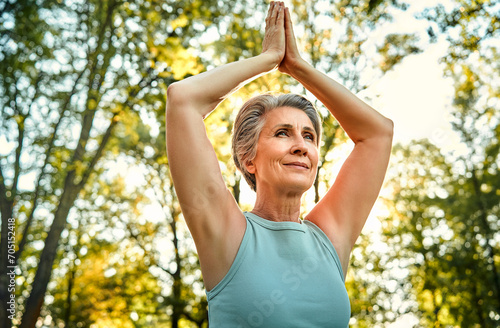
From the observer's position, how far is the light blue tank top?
1.50 metres

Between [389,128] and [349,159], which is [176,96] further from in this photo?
[389,128]

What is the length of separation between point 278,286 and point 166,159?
8.28 metres

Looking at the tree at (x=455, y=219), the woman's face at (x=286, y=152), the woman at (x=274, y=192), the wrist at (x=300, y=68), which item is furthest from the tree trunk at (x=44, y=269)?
the tree at (x=455, y=219)

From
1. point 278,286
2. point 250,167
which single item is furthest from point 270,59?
point 278,286

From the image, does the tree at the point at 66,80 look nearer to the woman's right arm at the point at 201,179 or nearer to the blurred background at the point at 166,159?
the blurred background at the point at 166,159

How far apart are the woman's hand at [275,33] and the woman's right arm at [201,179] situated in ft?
1.33

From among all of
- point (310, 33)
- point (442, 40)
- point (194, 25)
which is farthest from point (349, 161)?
point (310, 33)

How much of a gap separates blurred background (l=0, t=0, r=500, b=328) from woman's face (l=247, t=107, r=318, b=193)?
39 cm

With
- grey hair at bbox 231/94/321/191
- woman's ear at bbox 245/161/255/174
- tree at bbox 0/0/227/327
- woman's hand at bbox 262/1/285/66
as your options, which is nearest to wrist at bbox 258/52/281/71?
woman's hand at bbox 262/1/285/66

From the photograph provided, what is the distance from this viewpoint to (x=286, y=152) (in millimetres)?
1849

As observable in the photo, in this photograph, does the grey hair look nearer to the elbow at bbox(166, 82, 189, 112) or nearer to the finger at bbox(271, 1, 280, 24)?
the finger at bbox(271, 1, 280, 24)

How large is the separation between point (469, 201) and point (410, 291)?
15.4 ft

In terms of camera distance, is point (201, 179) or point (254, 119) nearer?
point (201, 179)

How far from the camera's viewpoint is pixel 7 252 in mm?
7750
